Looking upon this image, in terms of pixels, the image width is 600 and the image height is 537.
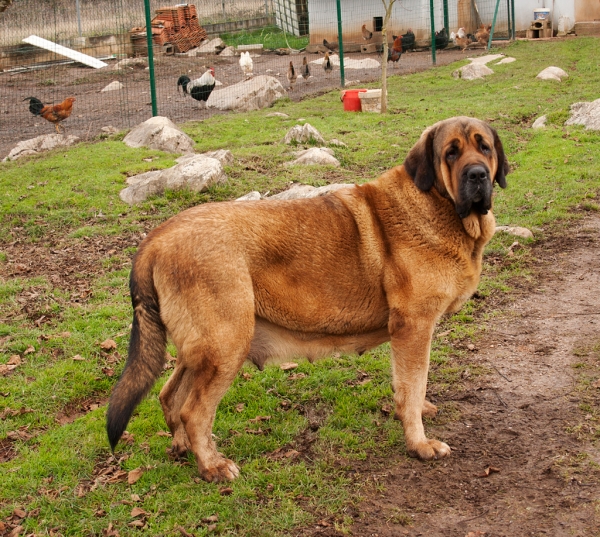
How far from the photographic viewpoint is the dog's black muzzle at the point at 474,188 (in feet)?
14.4

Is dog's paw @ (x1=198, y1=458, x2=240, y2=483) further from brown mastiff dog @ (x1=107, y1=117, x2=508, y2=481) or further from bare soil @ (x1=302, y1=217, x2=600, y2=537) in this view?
bare soil @ (x1=302, y1=217, x2=600, y2=537)

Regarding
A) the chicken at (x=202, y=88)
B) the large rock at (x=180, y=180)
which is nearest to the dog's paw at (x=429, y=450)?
the large rock at (x=180, y=180)

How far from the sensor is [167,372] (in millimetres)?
6062

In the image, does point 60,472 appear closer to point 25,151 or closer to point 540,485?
point 540,485

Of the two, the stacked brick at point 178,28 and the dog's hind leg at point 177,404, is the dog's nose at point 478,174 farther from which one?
the stacked brick at point 178,28

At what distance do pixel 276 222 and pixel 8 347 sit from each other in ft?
10.9

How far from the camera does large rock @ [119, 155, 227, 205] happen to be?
10.3 m

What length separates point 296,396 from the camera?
5691mm

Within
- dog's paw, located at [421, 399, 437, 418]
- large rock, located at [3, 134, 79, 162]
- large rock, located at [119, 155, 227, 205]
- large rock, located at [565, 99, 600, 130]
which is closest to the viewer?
dog's paw, located at [421, 399, 437, 418]

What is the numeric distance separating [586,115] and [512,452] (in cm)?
1085

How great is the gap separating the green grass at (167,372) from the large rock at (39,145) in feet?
2.41

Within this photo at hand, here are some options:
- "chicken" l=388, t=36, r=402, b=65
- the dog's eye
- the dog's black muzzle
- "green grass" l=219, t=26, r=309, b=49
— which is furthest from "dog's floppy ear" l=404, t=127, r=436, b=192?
"green grass" l=219, t=26, r=309, b=49

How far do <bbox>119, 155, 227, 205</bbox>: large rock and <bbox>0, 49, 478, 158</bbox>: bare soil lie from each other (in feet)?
17.8

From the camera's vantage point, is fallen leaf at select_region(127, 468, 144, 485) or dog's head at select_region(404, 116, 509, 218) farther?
fallen leaf at select_region(127, 468, 144, 485)
